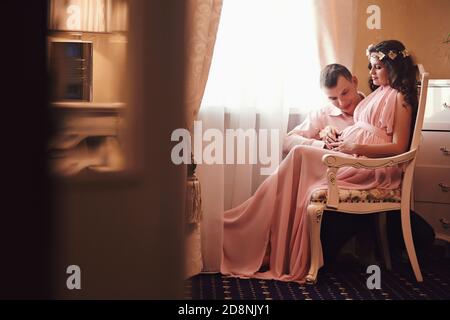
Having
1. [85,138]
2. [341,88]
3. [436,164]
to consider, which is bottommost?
[436,164]

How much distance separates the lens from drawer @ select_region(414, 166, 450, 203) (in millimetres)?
4059

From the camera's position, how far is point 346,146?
3588 mm

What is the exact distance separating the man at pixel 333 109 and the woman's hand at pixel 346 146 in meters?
0.18

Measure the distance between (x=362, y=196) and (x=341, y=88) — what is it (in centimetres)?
74

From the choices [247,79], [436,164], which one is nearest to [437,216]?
[436,164]

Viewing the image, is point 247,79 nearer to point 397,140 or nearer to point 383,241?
Result: point 397,140

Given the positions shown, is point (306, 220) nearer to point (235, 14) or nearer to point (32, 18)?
point (235, 14)

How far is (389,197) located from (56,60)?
10.6 feet

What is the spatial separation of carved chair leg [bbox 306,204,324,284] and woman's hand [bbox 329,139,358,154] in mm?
378

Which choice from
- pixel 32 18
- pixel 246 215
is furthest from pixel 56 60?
pixel 246 215

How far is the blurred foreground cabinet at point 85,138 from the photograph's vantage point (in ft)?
1.26

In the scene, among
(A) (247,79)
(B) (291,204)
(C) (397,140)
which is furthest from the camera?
(A) (247,79)

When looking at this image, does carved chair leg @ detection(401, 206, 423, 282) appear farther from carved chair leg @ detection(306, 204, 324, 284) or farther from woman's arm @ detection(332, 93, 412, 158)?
carved chair leg @ detection(306, 204, 324, 284)

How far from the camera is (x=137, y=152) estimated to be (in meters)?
0.39
